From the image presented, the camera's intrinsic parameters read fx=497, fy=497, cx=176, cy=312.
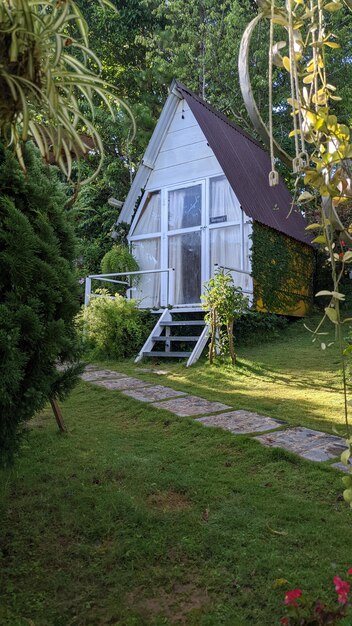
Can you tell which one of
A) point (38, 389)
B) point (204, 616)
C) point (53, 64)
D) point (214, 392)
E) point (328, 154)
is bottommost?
point (204, 616)

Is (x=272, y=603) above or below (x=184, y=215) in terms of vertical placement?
below

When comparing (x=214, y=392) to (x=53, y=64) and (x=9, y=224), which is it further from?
(x=53, y=64)

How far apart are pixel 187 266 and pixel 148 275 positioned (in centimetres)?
110

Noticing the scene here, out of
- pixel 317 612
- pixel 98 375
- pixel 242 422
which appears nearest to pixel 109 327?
pixel 98 375

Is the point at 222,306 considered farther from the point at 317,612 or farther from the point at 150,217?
the point at 317,612

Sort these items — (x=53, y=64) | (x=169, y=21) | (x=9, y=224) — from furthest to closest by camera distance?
(x=169, y=21), (x=9, y=224), (x=53, y=64)

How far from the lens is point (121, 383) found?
677 centimetres

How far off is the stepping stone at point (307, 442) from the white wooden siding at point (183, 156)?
7.59 metres

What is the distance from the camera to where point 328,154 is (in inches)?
52.7

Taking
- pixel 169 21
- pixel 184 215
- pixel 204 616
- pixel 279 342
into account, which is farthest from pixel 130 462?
pixel 169 21

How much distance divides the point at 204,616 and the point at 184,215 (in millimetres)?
9992

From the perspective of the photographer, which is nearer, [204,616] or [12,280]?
[204,616]

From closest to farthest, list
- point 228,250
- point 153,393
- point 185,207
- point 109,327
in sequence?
1. point 153,393
2. point 109,327
3. point 228,250
4. point 185,207

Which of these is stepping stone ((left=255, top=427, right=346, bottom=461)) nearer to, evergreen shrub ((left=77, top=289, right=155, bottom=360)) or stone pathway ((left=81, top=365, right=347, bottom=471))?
stone pathway ((left=81, top=365, right=347, bottom=471))
